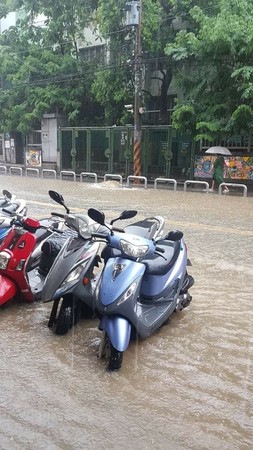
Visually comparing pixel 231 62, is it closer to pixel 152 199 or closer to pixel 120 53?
pixel 152 199

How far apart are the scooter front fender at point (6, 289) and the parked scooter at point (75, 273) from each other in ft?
1.60

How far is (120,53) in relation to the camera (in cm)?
1952

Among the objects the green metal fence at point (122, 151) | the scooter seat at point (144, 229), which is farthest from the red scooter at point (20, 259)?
the green metal fence at point (122, 151)

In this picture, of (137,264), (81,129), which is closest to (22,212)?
(137,264)

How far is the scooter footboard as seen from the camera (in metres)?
3.14

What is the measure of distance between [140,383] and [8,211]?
218 cm

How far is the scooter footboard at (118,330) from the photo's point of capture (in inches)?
124

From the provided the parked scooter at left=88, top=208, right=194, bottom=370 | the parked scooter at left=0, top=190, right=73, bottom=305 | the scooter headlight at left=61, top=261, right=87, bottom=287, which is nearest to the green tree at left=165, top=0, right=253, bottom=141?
the parked scooter at left=0, top=190, right=73, bottom=305

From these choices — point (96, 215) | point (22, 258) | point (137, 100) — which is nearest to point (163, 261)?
point (96, 215)

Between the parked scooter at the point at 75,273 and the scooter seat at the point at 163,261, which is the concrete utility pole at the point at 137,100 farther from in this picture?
the parked scooter at the point at 75,273

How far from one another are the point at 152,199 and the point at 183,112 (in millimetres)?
3744

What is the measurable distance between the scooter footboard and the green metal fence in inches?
585

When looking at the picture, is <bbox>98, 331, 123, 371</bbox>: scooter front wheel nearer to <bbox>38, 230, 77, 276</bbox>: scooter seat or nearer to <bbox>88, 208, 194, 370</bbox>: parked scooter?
<bbox>88, 208, 194, 370</bbox>: parked scooter

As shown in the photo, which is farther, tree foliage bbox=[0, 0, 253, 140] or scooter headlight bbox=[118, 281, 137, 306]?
tree foliage bbox=[0, 0, 253, 140]
